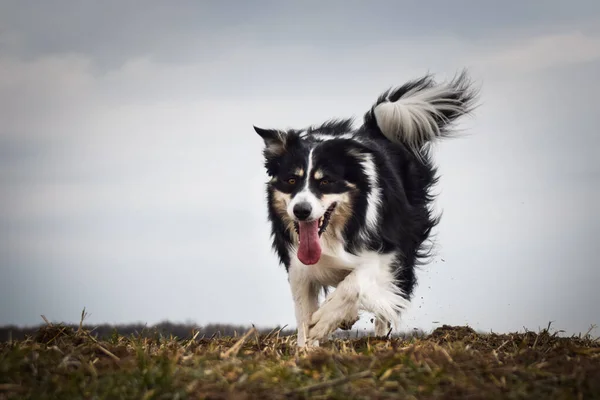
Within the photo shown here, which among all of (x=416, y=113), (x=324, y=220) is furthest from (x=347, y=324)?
(x=416, y=113)

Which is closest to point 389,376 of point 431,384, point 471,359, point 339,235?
point 431,384

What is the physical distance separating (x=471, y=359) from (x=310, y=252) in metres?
1.97

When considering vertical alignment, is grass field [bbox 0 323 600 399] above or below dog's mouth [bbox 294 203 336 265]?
below

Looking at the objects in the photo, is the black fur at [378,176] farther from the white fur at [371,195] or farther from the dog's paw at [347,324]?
the dog's paw at [347,324]

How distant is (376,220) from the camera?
6223 mm

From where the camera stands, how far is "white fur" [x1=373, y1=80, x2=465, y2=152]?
710 centimetres

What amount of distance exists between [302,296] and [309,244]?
701mm

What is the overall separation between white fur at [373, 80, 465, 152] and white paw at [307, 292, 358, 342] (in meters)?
1.99

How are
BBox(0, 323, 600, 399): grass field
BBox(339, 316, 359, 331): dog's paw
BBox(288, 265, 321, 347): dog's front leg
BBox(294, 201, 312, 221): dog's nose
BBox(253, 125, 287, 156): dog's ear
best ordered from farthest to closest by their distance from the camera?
1. BBox(288, 265, 321, 347): dog's front leg
2. BBox(253, 125, 287, 156): dog's ear
3. BBox(339, 316, 359, 331): dog's paw
4. BBox(294, 201, 312, 221): dog's nose
5. BBox(0, 323, 600, 399): grass field

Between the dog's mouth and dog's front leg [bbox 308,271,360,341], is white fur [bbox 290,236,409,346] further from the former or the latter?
the dog's mouth

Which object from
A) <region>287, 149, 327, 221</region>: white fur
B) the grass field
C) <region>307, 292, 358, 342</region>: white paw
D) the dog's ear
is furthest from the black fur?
the grass field

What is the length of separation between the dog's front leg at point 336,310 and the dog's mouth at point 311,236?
33cm

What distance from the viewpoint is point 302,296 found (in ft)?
21.1

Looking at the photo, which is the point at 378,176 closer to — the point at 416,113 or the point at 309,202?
the point at 309,202
